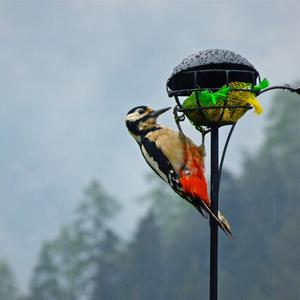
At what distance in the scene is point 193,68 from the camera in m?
2.81

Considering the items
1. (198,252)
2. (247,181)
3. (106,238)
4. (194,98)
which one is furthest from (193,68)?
(247,181)

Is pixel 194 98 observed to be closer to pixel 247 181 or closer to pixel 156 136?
pixel 156 136

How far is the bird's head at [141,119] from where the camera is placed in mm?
2990

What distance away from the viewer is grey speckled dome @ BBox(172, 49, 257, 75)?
2795 millimetres

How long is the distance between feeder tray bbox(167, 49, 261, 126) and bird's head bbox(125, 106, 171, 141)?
0.12m

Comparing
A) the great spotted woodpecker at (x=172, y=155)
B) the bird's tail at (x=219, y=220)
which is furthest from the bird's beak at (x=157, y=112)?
the bird's tail at (x=219, y=220)

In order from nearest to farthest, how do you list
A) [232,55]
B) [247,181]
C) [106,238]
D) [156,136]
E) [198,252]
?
[232,55] → [156,136] → [106,238] → [198,252] → [247,181]

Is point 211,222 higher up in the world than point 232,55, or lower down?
lower down

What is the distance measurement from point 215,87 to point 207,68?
110 millimetres

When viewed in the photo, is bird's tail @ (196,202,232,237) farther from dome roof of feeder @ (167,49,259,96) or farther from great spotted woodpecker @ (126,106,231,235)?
dome roof of feeder @ (167,49,259,96)

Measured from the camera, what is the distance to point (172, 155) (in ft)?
9.66

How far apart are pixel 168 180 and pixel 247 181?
1890cm

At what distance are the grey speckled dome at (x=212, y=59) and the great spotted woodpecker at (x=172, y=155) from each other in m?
0.17

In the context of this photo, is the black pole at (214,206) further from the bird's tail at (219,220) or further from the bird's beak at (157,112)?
Answer: the bird's beak at (157,112)
